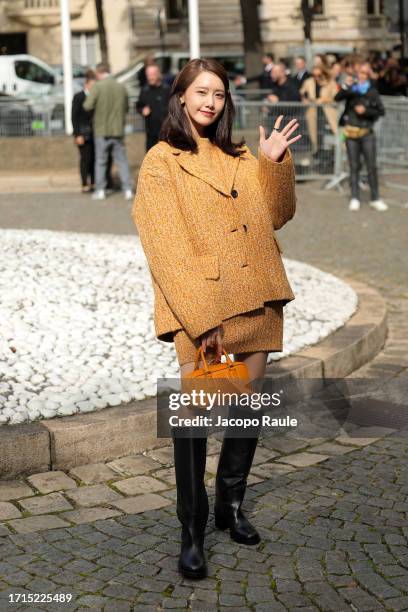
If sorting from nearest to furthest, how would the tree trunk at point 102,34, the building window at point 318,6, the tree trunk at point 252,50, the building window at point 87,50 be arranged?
1. the tree trunk at point 252,50
2. the tree trunk at point 102,34
3. the building window at point 87,50
4. the building window at point 318,6

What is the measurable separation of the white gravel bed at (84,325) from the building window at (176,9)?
4150 centimetres

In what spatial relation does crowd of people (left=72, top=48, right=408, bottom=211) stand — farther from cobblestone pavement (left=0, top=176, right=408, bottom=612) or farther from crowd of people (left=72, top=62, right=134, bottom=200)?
cobblestone pavement (left=0, top=176, right=408, bottom=612)

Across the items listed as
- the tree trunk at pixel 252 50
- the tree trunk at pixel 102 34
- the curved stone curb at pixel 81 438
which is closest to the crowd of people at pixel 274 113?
the tree trunk at pixel 252 50

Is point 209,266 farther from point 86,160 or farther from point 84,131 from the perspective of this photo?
point 86,160

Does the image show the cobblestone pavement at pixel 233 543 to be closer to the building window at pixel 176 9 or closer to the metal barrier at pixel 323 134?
the metal barrier at pixel 323 134

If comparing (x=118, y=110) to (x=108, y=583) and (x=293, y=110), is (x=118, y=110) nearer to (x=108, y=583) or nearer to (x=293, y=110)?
(x=293, y=110)

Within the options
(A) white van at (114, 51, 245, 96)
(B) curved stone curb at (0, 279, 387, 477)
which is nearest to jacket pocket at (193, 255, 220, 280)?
(B) curved stone curb at (0, 279, 387, 477)

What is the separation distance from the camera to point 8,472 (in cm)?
544

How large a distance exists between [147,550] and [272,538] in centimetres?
49

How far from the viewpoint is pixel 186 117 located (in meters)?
4.41

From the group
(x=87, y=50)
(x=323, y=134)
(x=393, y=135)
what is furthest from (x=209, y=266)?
(x=87, y=50)

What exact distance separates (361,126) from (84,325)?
8804 mm

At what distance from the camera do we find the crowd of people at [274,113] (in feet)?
50.1

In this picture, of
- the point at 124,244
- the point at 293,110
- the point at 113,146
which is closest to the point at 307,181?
the point at 293,110
